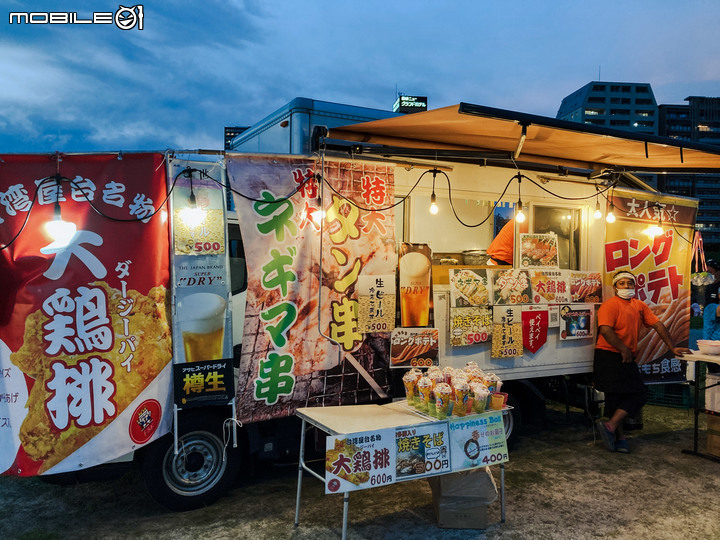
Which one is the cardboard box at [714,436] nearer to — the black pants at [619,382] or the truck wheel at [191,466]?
the black pants at [619,382]

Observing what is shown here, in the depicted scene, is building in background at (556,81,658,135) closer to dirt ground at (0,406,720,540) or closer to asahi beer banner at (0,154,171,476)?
dirt ground at (0,406,720,540)

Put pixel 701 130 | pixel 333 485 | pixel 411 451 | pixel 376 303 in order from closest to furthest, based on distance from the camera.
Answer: pixel 333 485 < pixel 411 451 < pixel 376 303 < pixel 701 130

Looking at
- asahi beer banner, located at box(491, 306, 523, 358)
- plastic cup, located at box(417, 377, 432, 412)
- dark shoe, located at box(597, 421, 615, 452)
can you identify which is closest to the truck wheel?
plastic cup, located at box(417, 377, 432, 412)

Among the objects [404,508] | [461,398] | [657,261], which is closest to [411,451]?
[461,398]

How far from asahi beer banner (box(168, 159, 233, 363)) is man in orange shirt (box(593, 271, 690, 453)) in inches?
170

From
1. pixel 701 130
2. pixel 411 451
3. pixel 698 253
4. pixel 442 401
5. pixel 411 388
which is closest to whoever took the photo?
pixel 411 451

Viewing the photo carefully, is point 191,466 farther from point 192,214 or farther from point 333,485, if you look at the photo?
point 192,214

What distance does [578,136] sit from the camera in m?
5.14

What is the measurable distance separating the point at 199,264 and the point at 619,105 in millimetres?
135645

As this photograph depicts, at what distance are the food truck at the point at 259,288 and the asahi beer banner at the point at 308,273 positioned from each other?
0.05 feet

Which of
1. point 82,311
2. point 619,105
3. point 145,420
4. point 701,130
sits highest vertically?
point 619,105

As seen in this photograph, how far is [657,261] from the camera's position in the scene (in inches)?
275

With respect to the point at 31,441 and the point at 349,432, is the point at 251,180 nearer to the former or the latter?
the point at 349,432

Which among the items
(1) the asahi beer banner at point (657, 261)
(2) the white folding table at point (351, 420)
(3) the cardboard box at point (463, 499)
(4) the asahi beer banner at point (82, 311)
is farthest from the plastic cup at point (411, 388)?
(1) the asahi beer banner at point (657, 261)
